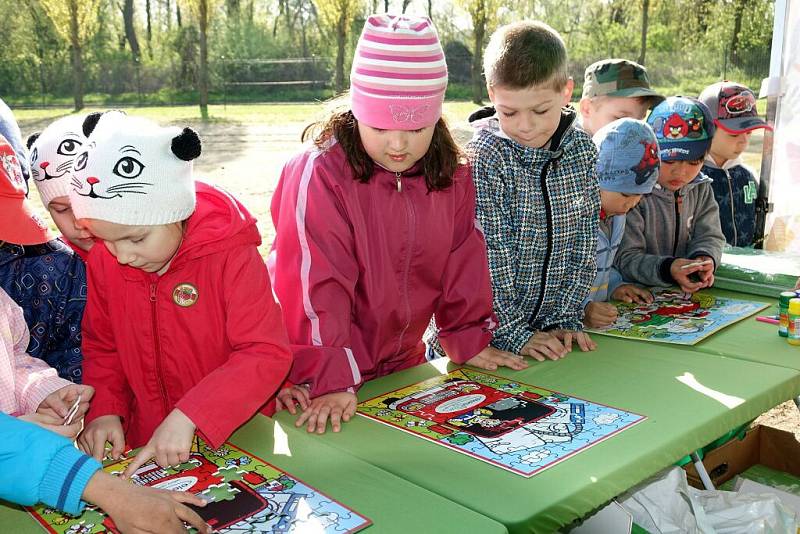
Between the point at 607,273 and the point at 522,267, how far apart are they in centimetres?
45

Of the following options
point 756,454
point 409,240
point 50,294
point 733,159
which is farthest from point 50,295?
point 733,159

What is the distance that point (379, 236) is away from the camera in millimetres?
1824

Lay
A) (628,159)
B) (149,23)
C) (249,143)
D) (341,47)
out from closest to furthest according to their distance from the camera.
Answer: (628,159)
(249,143)
(341,47)
(149,23)

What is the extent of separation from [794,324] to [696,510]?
24.2 inches

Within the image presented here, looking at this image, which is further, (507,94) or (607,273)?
(607,273)

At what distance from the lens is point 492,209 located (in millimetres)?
2041

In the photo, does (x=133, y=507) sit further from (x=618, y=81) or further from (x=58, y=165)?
(x=618, y=81)

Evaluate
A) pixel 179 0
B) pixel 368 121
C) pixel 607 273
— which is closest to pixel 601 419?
pixel 368 121

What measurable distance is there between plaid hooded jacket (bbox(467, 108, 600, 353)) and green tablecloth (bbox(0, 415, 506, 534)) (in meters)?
0.73

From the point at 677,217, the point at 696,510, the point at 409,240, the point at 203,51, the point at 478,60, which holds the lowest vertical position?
the point at 696,510

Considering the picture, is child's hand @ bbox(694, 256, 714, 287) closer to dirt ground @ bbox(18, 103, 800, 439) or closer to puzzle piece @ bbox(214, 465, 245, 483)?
puzzle piece @ bbox(214, 465, 245, 483)

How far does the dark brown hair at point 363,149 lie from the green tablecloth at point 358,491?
629 mm

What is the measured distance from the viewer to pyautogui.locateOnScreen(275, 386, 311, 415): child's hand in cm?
167

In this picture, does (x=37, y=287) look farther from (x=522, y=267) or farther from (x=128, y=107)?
(x=128, y=107)
